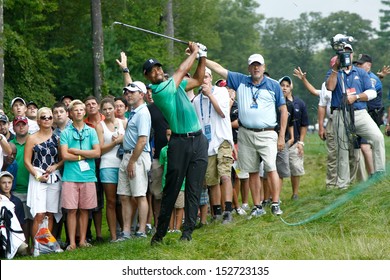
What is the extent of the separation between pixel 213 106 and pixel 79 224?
2558 millimetres

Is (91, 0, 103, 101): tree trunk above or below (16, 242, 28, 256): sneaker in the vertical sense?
above

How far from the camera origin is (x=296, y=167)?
15.7 m

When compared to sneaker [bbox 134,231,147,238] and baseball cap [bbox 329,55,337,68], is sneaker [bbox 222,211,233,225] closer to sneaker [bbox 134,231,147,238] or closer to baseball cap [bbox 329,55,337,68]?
sneaker [bbox 134,231,147,238]

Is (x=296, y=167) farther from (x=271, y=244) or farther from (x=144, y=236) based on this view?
(x=271, y=244)

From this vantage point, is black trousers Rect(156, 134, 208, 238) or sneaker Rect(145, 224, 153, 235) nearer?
black trousers Rect(156, 134, 208, 238)

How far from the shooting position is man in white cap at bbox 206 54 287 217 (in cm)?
1272

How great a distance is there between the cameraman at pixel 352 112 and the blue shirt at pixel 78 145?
11.3 ft

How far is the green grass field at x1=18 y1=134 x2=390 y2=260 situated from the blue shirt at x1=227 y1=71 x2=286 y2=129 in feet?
4.26

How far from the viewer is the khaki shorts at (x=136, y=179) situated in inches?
510

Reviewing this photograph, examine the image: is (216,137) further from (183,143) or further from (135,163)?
(183,143)

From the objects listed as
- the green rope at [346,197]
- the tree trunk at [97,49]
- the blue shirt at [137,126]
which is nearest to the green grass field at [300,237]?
the green rope at [346,197]

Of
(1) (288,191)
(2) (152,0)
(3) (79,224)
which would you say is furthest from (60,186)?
(2) (152,0)

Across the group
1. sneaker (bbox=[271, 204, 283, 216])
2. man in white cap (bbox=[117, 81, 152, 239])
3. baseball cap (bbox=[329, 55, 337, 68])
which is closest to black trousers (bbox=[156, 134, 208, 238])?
man in white cap (bbox=[117, 81, 152, 239])

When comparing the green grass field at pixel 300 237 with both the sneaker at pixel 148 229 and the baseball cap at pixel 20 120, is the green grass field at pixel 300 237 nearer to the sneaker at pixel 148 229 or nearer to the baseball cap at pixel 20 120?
the sneaker at pixel 148 229
